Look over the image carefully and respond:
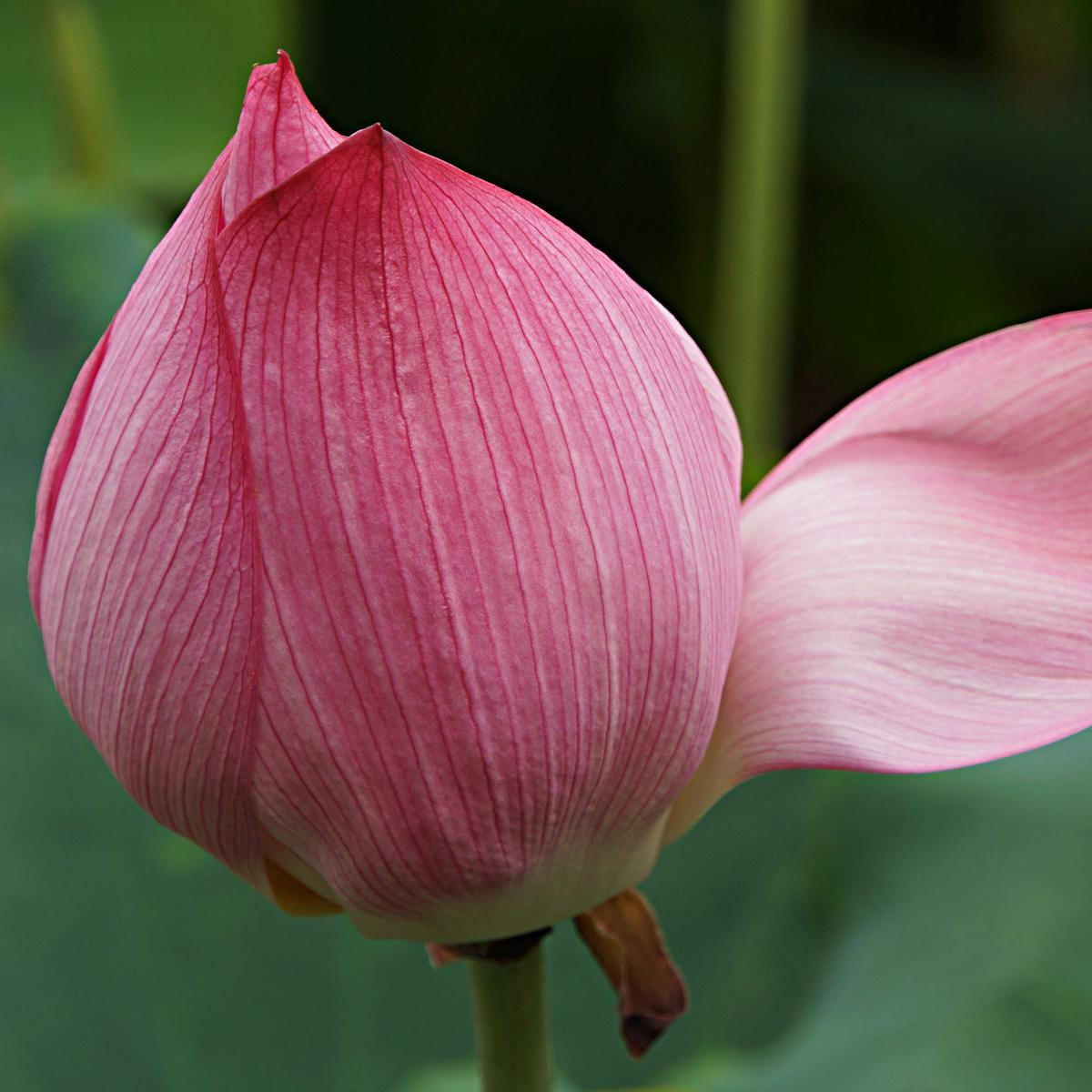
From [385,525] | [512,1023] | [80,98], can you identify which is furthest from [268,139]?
[80,98]

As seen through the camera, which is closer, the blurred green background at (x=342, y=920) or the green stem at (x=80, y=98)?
the blurred green background at (x=342, y=920)

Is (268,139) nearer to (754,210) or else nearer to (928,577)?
(928,577)

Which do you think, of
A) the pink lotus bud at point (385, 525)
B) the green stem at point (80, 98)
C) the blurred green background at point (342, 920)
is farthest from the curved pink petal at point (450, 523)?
the green stem at point (80, 98)

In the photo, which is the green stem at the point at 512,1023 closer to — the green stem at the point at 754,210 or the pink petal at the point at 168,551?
the pink petal at the point at 168,551

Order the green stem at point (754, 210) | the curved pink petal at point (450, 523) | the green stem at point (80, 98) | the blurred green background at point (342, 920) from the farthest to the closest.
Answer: the green stem at point (754, 210), the green stem at point (80, 98), the blurred green background at point (342, 920), the curved pink petal at point (450, 523)

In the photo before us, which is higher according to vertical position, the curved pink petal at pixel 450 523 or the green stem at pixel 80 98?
the green stem at pixel 80 98

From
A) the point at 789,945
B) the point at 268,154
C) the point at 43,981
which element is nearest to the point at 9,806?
the point at 43,981

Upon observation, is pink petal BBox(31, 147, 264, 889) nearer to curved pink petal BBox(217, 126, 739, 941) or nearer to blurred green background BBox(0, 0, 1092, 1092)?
curved pink petal BBox(217, 126, 739, 941)
